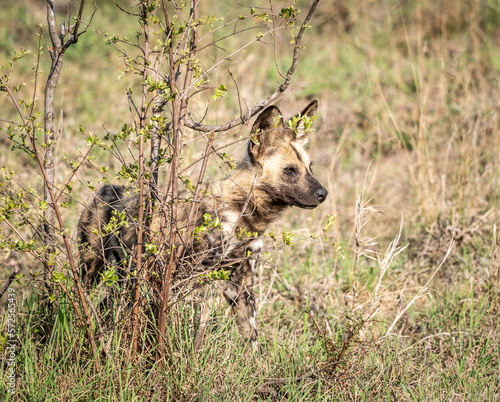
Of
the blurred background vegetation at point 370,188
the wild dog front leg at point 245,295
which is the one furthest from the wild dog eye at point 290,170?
the wild dog front leg at point 245,295

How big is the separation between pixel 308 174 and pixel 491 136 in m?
3.03

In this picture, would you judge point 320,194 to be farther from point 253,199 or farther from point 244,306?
point 244,306

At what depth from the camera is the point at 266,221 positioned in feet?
11.0

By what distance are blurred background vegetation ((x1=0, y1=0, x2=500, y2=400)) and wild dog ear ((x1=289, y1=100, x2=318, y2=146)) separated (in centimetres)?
26

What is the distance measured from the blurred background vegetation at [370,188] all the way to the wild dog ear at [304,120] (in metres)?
0.26

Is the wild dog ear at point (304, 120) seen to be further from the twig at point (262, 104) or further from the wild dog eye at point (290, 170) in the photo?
the wild dog eye at point (290, 170)

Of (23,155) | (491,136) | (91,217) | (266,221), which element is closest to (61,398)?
(91,217)

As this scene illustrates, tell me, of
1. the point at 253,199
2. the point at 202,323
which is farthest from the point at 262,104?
the point at 253,199

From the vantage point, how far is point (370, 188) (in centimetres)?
458

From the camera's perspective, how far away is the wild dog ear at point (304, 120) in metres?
2.16

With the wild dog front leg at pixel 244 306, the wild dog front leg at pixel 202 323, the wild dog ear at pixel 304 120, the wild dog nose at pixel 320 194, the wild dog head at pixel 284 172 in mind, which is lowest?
the wild dog front leg at pixel 244 306

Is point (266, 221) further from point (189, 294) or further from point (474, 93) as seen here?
point (474, 93)

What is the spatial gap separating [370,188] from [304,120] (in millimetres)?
2556

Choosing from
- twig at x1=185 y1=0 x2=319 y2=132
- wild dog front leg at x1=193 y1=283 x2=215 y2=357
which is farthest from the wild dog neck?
twig at x1=185 y1=0 x2=319 y2=132
